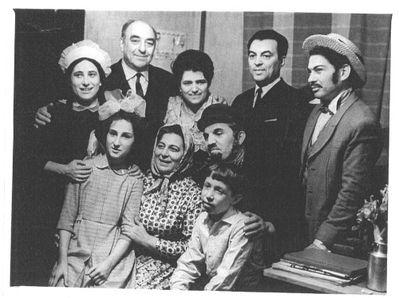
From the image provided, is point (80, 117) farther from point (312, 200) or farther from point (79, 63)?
point (312, 200)

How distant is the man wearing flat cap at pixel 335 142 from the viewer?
10.8 feet

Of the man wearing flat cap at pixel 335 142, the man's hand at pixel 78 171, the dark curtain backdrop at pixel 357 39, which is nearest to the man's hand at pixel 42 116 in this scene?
the man's hand at pixel 78 171

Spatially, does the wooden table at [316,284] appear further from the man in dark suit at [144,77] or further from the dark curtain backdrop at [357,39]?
the man in dark suit at [144,77]

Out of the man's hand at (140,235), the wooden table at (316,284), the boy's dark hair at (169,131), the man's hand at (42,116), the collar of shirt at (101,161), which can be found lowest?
the wooden table at (316,284)

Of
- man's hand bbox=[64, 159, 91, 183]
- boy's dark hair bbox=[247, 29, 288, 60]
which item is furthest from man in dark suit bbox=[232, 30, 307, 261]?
man's hand bbox=[64, 159, 91, 183]

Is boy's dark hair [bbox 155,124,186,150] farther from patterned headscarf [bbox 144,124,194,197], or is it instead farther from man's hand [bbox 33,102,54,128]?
man's hand [bbox 33,102,54,128]

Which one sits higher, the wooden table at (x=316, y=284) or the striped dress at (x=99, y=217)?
the striped dress at (x=99, y=217)

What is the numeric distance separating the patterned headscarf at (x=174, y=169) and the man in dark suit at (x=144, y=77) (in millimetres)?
60

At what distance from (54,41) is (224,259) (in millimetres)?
1584

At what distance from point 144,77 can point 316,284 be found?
150cm

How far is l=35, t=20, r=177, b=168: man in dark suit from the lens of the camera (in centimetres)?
344

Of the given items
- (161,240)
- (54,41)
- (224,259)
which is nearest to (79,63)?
(54,41)

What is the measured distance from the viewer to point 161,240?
11.2 feet

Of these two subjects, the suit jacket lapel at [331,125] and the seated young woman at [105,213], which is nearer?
the suit jacket lapel at [331,125]
